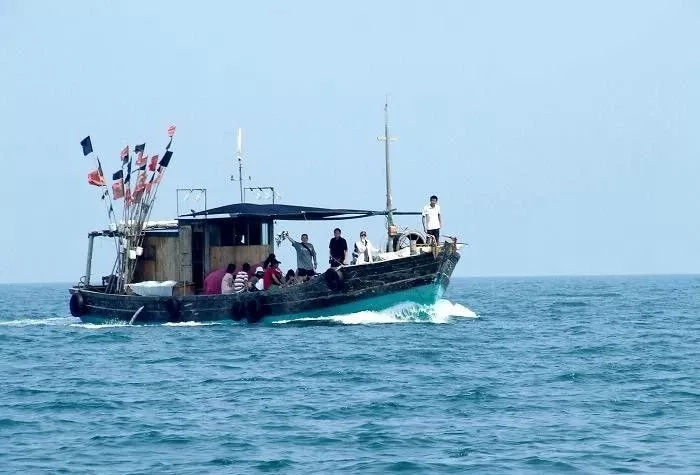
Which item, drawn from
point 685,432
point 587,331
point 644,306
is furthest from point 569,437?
point 644,306

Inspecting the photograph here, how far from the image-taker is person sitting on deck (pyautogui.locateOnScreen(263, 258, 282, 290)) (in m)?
36.2

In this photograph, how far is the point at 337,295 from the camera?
116 ft

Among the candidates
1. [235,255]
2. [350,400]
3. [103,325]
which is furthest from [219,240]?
[350,400]

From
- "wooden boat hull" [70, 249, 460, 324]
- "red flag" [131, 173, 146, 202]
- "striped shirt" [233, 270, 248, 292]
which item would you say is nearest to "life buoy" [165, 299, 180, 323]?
"wooden boat hull" [70, 249, 460, 324]

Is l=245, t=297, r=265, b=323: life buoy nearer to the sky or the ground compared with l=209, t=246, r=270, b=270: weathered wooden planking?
nearer to the ground

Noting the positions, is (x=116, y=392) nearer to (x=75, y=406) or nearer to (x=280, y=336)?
(x=75, y=406)

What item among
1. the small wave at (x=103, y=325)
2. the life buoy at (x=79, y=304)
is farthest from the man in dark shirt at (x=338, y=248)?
the life buoy at (x=79, y=304)

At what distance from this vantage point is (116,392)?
2336cm

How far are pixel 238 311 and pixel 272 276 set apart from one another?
1329mm

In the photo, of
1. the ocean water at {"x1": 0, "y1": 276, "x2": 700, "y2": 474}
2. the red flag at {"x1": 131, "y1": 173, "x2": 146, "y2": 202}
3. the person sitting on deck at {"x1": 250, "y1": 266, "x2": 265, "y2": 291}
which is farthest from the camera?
the red flag at {"x1": 131, "y1": 173, "x2": 146, "y2": 202}

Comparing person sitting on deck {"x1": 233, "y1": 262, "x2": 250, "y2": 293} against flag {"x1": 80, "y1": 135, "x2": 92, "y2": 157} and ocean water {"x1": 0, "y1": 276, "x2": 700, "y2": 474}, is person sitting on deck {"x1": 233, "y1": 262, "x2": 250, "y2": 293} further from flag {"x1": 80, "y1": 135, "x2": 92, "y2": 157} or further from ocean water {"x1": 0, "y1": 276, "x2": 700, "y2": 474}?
flag {"x1": 80, "y1": 135, "x2": 92, "y2": 157}

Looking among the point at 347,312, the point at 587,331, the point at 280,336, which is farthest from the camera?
the point at 587,331

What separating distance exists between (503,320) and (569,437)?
26589 millimetres

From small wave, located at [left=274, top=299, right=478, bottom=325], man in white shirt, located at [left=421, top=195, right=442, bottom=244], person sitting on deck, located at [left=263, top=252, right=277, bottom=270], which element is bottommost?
small wave, located at [left=274, top=299, right=478, bottom=325]
